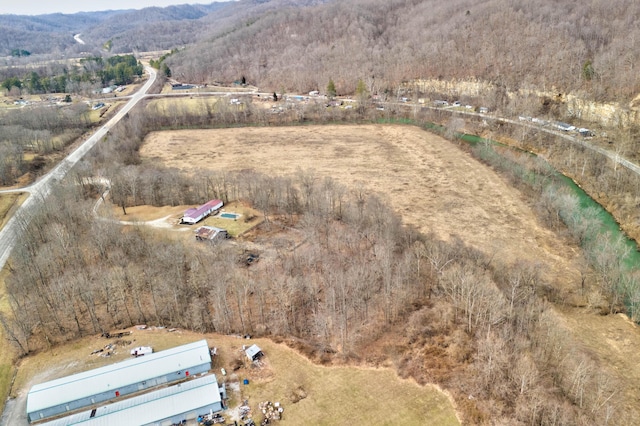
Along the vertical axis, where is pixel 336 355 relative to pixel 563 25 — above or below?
below

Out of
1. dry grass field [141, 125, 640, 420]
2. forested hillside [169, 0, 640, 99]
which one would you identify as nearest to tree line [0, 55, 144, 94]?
forested hillside [169, 0, 640, 99]

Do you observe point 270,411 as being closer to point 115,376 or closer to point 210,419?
point 210,419

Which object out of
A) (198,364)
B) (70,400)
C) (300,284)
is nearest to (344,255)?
(300,284)

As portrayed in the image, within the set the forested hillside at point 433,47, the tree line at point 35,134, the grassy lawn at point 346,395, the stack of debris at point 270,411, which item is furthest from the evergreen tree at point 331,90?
the stack of debris at point 270,411

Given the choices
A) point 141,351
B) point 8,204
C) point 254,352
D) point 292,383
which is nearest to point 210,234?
point 141,351

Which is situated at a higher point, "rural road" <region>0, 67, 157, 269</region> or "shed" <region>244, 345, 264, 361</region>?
"rural road" <region>0, 67, 157, 269</region>

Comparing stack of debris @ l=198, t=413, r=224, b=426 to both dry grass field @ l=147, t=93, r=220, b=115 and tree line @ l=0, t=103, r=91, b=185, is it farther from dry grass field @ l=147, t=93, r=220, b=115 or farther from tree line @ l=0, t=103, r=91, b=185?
dry grass field @ l=147, t=93, r=220, b=115

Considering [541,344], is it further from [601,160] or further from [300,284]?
[601,160]
